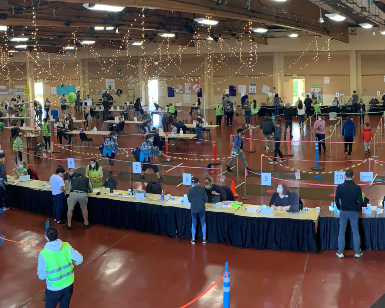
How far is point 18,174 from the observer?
12.1 m

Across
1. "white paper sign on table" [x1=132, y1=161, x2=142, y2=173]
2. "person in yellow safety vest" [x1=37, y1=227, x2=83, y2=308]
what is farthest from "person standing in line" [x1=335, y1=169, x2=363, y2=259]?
"person in yellow safety vest" [x1=37, y1=227, x2=83, y2=308]

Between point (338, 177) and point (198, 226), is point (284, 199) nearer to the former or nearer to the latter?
point (338, 177)

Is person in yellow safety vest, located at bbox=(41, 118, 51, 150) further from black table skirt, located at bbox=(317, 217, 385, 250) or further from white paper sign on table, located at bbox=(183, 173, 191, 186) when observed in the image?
black table skirt, located at bbox=(317, 217, 385, 250)

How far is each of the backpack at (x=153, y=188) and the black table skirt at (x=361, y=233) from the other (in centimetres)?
356

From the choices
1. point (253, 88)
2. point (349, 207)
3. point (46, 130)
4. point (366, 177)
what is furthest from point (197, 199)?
point (253, 88)

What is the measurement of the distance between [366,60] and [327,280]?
87.8 ft

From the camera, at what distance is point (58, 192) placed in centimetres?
997

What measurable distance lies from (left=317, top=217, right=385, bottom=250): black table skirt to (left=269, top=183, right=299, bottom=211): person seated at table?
0.57 meters

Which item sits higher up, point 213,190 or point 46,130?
point 46,130

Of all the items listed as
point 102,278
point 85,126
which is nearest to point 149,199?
point 102,278

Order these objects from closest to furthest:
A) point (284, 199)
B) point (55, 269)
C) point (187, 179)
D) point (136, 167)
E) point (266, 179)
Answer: point (55, 269)
point (284, 199)
point (266, 179)
point (187, 179)
point (136, 167)

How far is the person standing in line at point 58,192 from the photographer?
32.3 ft

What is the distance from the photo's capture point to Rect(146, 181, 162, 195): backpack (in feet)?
33.2

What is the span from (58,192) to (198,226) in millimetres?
3124
